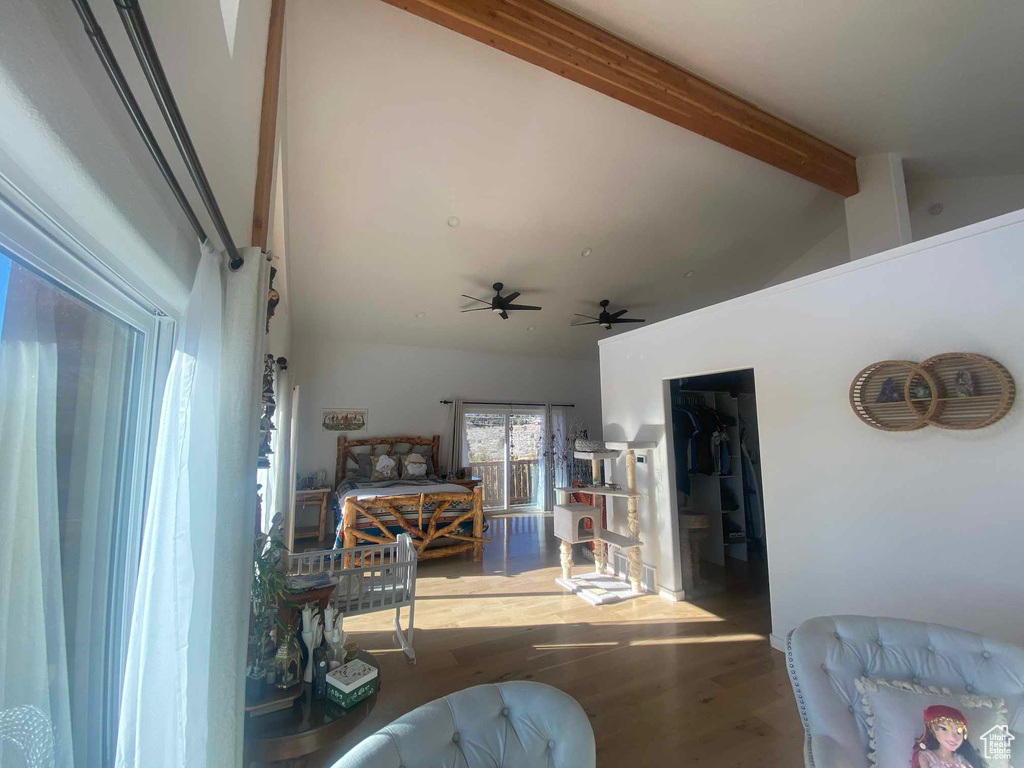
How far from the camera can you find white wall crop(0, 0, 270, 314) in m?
0.51

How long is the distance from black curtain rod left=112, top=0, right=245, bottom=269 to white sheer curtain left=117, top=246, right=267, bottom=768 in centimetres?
18

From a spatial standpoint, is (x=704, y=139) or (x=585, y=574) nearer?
(x=704, y=139)

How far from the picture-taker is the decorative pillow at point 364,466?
6.29m

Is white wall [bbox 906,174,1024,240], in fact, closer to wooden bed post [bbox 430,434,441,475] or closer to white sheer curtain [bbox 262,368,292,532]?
white sheer curtain [bbox 262,368,292,532]

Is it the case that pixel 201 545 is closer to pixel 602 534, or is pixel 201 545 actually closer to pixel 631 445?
pixel 631 445

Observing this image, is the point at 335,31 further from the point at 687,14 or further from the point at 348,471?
the point at 348,471

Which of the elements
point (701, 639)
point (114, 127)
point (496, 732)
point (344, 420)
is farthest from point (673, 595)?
point (344, 420)

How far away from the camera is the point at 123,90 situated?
0.67 meters

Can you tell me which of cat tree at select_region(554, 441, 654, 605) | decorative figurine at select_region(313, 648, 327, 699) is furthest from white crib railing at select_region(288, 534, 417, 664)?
cat tree at select_region(554, 441, 654, 605)

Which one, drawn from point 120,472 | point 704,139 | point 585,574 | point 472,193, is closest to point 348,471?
point 585,574

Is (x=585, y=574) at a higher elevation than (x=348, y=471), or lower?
lower

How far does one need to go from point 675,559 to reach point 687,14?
12.7 feet

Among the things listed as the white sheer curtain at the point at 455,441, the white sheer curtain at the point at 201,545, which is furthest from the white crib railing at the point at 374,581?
the white sheer curtain at the point at 455,441

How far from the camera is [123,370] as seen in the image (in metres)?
1.07
